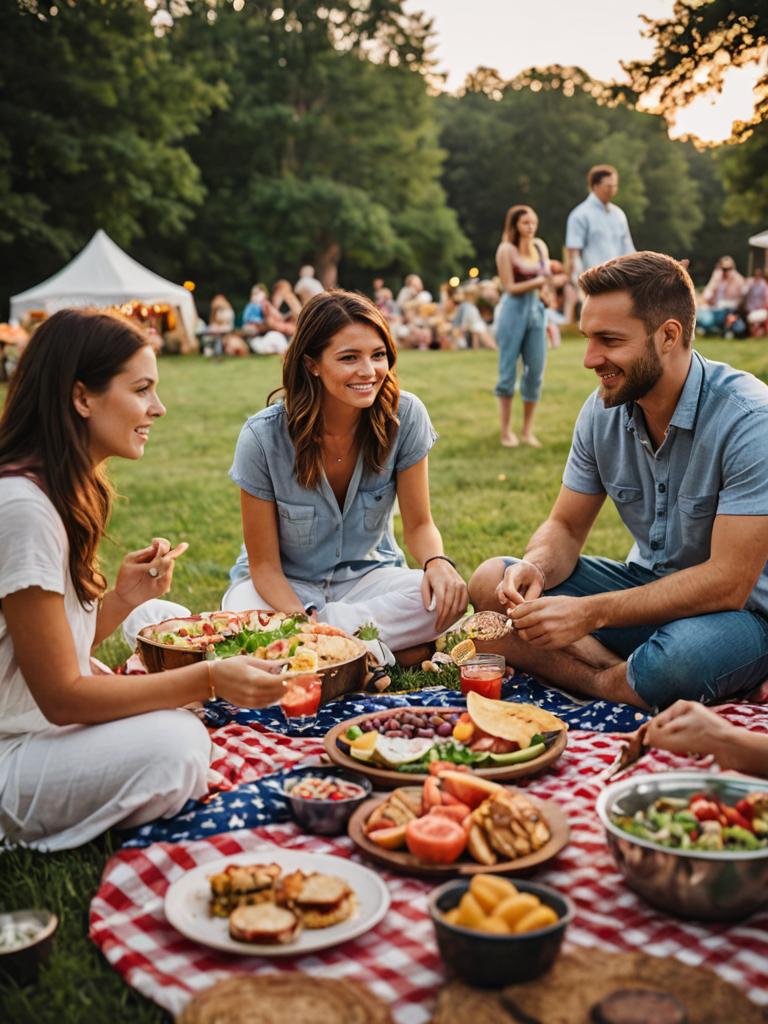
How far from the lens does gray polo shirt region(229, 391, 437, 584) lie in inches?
186

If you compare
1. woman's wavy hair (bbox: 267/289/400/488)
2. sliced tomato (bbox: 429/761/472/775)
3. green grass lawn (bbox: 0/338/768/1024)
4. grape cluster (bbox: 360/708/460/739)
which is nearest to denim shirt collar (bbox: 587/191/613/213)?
green grass lawn (bbox: 0/338/768/1024)

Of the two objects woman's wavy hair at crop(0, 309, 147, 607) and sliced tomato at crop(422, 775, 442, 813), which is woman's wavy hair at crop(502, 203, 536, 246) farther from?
sliced tomato at crop(422, 775, 442, 813)

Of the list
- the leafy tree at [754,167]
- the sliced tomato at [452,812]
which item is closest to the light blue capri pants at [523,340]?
the leafy tree at [754,167]

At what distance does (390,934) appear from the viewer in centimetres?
254

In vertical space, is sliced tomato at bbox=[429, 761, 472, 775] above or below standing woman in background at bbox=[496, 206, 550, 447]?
below

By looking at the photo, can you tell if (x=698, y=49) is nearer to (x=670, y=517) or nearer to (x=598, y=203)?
(x=670, y=517)

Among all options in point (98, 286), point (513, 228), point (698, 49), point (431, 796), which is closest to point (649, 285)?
point (431, 796)

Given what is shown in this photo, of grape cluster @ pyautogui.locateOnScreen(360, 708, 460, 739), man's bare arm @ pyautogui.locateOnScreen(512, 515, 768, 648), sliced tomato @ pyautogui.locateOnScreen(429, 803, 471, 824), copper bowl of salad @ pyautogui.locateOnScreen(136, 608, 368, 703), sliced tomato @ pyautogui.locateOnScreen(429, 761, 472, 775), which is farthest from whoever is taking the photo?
copper bowl of salad @ pyautogui.locateOnScreen(136, 608, 368, 703)

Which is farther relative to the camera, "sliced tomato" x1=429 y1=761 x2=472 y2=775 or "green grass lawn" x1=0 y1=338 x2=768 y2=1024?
"sliced tomato" x1=429 y1=761 x2=472 y2=775

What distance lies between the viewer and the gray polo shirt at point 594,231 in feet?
38.2

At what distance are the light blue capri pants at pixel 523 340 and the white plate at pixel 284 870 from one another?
7.74 m

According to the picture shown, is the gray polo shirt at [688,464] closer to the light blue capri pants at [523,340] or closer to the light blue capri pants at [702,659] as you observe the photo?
the light blue capri pants at [702,659]

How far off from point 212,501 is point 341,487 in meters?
4.58

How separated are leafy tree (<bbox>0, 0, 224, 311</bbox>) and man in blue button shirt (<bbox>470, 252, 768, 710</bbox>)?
80.3 ft
